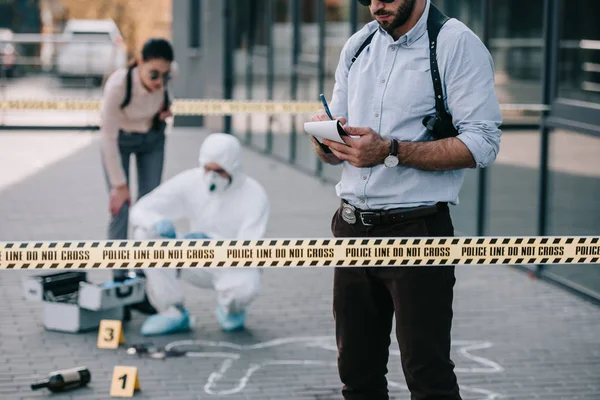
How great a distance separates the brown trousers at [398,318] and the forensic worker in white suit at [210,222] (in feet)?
8.86

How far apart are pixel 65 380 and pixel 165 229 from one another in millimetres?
1277

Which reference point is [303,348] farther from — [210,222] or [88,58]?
[88,58]

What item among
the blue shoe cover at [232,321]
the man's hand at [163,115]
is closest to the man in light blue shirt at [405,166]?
the blue shoe cover at [232,321]

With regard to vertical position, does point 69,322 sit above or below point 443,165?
below

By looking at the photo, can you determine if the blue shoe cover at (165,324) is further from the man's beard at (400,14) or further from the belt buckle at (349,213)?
the man's beard at (400,14)

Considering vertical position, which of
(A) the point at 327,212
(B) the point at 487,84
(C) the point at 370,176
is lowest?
(A) the point at 327,212

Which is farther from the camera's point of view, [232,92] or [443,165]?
[232,92]

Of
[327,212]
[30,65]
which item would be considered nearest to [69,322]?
[327,212]

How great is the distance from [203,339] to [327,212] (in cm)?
491

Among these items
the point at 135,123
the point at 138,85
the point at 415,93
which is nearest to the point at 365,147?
the point at 415,93

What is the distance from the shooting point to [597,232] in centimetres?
891

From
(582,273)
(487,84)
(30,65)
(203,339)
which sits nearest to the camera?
(487,84)

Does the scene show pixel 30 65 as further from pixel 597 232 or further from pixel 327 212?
pixel 597 232

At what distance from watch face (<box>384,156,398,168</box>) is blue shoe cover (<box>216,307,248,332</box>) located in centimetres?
333
